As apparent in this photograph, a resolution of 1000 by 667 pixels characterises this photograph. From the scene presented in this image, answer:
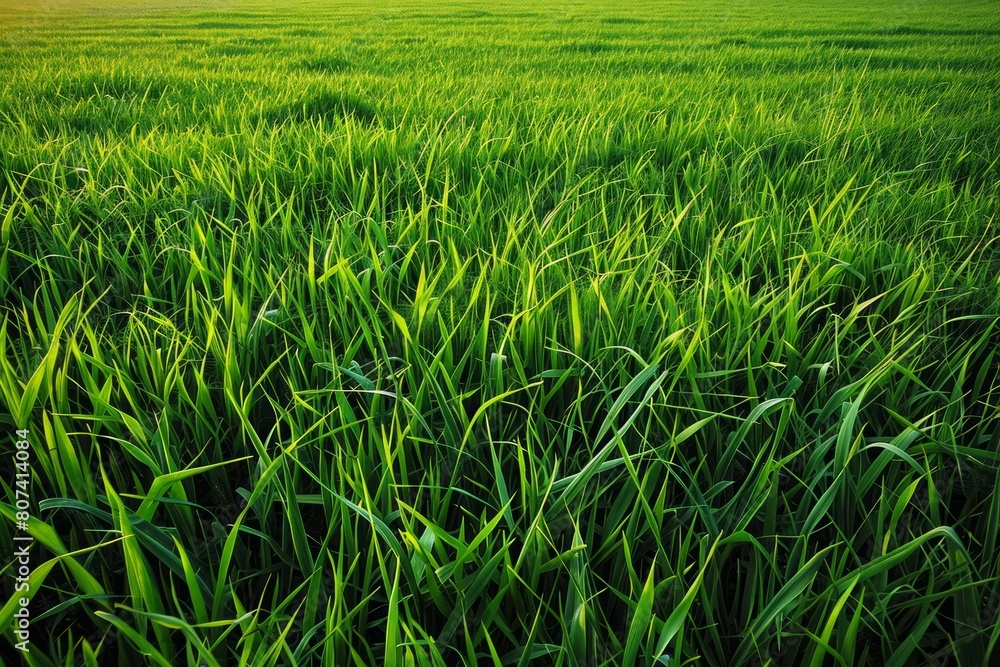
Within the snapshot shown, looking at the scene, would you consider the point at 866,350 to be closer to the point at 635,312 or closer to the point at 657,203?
the point at 635,312

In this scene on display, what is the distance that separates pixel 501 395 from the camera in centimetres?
55

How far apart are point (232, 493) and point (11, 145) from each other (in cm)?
157

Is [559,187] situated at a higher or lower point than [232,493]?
higher

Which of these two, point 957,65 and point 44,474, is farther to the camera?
point 957,65

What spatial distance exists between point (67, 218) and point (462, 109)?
1.41 meters

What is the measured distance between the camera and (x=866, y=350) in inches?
31.6

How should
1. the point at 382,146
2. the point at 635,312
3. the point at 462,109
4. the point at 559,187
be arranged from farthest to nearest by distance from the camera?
the point at 462,109 < the point at 382,146 < the point at 559,187 < the point at 635,312

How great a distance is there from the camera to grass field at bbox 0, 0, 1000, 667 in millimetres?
464

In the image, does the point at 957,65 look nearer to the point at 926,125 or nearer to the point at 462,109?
the point at 926,125

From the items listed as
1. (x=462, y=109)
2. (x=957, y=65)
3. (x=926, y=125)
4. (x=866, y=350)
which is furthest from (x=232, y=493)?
(x=957, y=65)

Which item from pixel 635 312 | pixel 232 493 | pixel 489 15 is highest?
pixel 489 15

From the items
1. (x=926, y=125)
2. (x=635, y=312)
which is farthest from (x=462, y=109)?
(x=926, y=125)

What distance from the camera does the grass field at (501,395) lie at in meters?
0.46

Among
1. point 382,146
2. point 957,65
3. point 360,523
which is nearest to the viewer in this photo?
point 360,523
